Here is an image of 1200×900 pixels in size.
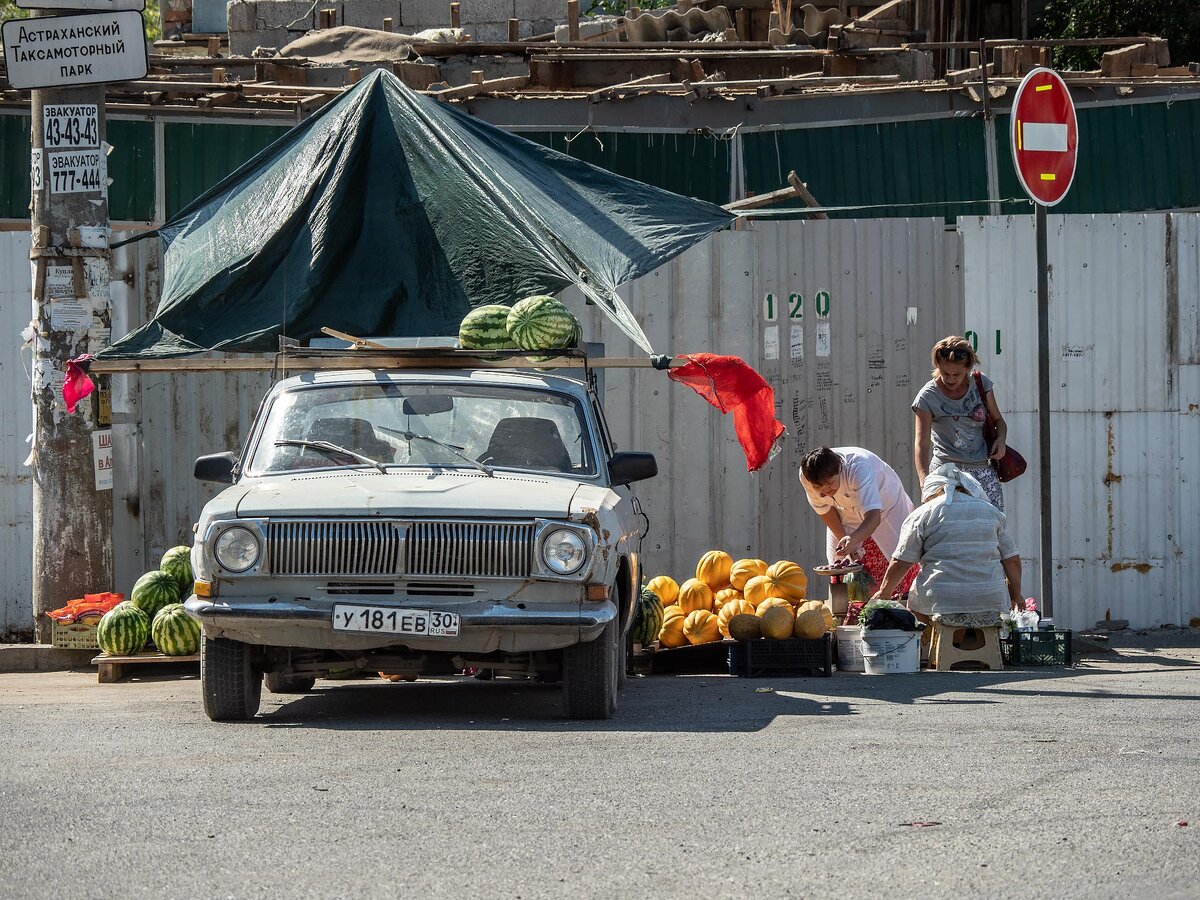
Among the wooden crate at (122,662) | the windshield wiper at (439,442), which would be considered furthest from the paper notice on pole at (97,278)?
the windshield wiper at (439,442)

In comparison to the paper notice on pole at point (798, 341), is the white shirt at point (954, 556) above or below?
below

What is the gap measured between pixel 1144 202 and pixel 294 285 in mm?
8002

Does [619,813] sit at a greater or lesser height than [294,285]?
lesser

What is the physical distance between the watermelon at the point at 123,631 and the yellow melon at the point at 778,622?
3.73 metres

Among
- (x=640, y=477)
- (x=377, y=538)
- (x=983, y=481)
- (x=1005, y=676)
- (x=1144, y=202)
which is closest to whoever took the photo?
(x=377, y=538)

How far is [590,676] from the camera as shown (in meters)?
8.26

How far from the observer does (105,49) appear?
35.6 ft

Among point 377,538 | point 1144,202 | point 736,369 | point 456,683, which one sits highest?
point 1144,202

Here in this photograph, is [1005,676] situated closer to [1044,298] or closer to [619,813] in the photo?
[1044,298]

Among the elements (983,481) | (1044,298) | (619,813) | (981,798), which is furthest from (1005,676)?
(619,813)

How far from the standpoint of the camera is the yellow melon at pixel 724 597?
436 inches

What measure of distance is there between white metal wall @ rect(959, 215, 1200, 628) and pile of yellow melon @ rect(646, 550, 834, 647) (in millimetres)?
2199

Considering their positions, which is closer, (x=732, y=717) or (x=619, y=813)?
(x=619, y=813)

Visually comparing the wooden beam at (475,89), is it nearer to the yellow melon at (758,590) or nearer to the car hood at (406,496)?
the yellow melon at (758,590)
